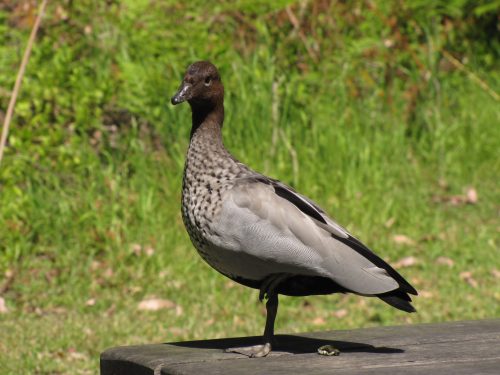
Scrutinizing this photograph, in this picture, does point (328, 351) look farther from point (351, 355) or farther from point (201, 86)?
point (201, 86)

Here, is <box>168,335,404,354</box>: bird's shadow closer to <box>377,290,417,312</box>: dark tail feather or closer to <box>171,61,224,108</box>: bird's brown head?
<box>377,290,417,312</box>: dark tail feather

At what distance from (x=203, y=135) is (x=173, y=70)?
15.0 feet

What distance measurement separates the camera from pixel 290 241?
142 inches

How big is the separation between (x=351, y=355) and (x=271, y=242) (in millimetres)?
480

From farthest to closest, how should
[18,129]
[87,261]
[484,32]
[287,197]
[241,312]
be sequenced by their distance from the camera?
[484,32] < [18,129] < [87,261] < [241,312] < [287,197]

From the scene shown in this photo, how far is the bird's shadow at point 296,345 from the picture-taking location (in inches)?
144

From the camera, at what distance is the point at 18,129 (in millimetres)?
7977

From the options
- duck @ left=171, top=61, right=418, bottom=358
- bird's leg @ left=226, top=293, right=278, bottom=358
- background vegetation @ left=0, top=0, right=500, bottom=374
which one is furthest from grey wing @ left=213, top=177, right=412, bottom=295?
background vegetation @ left=0, top=0, right=500, bottom=374

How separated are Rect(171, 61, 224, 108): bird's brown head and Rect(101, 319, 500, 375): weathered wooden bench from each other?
972 millimetres

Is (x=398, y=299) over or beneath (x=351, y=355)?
over

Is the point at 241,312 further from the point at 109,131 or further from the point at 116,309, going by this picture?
the point at 109,131

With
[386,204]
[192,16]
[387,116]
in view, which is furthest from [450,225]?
[192,16]

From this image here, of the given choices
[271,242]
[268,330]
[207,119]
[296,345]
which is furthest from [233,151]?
[271,242]

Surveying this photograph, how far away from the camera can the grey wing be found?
11.7 feet
